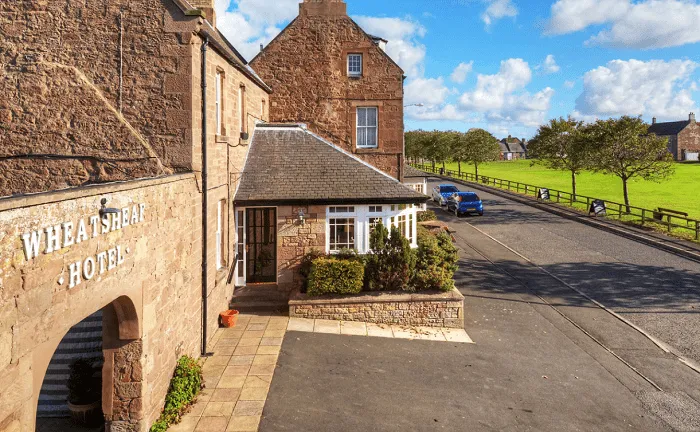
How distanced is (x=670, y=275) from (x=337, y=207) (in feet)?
45.9

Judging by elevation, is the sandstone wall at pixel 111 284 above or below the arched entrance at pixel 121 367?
above

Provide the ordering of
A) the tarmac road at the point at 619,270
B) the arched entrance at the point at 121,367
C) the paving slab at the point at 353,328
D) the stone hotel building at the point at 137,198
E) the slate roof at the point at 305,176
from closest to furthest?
1. the stone hotel building at the point at 137,198
2. the arched entrance at the point at 121,367
3. the paving slab at the point at 353,328
4. the tarmac road at the point at 619,270
5. the slate roof at the point at 305,176

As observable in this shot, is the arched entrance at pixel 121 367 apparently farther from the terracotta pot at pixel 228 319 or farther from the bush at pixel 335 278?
the bush at pixel 335 278

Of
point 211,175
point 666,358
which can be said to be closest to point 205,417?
point 211,175

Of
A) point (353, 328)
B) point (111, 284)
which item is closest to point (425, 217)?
point (353, 328)

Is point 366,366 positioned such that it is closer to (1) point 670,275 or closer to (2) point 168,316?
(2) point 168,316

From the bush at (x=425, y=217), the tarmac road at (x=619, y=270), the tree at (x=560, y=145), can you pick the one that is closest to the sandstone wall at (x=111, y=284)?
the tarmac road at (x=619, y=270)

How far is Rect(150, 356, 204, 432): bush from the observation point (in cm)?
845

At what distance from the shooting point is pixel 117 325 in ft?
25.9

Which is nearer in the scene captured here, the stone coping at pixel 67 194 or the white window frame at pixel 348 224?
the stone coping at pixel 67 194

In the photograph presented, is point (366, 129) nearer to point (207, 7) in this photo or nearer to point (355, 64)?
point (355, 64)

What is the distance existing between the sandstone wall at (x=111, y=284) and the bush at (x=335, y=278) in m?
3.86

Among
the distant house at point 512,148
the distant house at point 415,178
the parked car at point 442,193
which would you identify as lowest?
the parked car at point 442,193

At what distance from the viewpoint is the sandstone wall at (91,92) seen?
1038 cm
